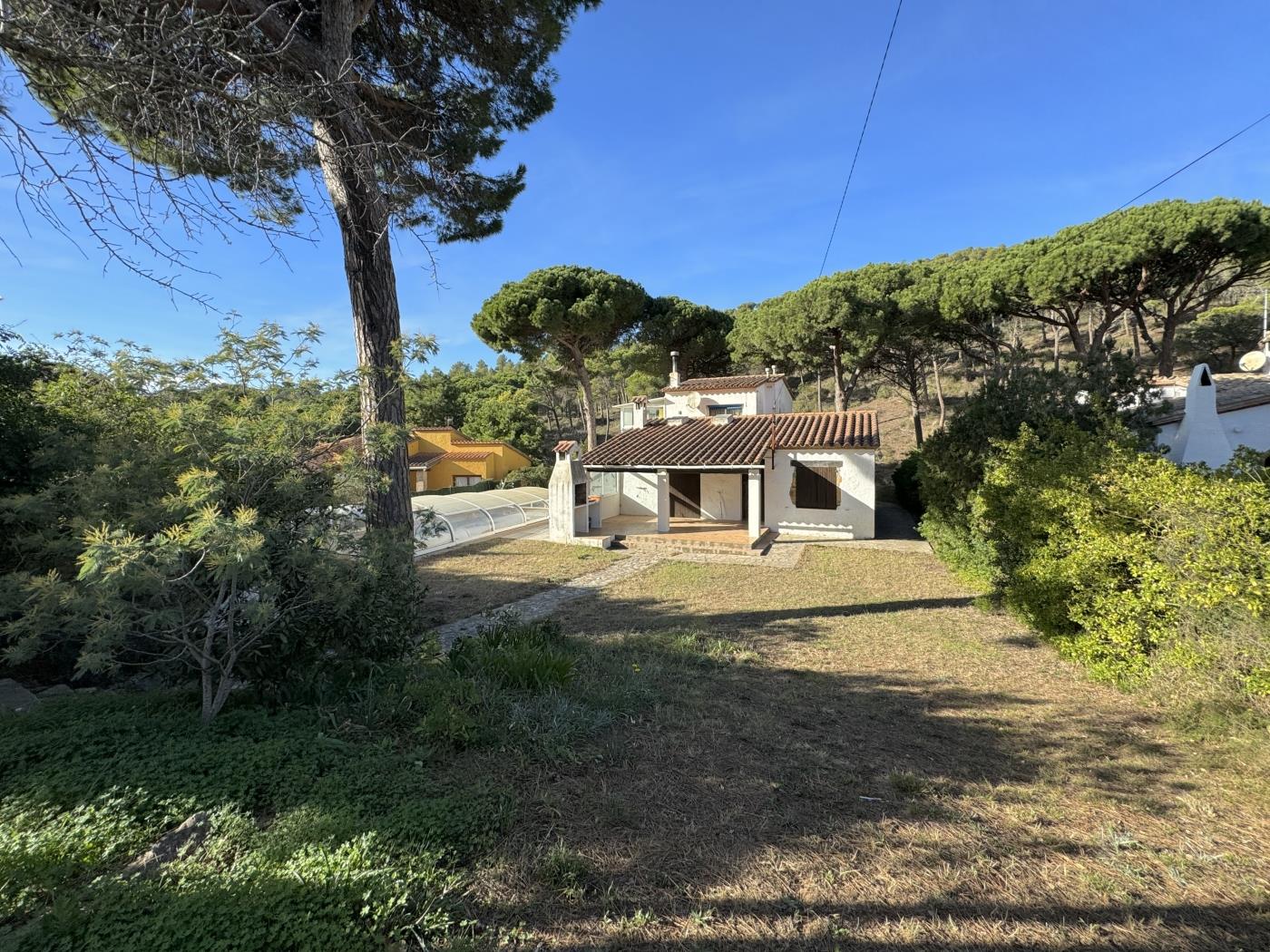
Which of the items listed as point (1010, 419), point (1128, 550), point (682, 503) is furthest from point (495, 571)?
point (1010, 419)

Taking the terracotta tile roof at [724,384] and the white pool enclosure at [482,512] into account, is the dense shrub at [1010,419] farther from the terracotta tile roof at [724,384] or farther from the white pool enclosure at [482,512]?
the white pool enclosure at [482,512]

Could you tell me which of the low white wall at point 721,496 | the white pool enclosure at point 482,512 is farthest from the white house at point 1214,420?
the white pool enclosure at point 482,512

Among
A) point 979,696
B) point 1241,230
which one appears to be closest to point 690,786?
point 979,696

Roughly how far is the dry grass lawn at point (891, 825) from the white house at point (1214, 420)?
17.2 feet

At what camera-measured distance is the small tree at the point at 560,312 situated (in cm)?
2630

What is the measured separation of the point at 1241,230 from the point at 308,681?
1059 inches

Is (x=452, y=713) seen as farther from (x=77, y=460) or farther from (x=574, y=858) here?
(x=77, y=460)

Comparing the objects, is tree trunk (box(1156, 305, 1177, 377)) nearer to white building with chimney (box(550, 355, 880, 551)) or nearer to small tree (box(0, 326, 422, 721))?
white building with chimney (box(550, 355, 880, 551))

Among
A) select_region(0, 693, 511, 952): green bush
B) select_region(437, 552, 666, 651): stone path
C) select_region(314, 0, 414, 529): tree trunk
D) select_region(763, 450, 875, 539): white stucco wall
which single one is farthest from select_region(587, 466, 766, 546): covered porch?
select_region(0, 693, 511, 952): green bush

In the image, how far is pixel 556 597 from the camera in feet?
34.7

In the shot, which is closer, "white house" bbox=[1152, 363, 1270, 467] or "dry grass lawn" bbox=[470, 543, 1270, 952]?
"dry grass lawn" bbox=[470, 543, 1270, 952]

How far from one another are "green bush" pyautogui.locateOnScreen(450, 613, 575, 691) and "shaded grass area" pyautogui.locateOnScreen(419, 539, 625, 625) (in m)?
2.31

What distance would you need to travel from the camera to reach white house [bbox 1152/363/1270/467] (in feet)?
29.8

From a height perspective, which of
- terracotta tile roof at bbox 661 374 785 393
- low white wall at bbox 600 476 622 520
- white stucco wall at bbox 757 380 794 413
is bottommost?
low white wall at bbox 600 476 622 520
